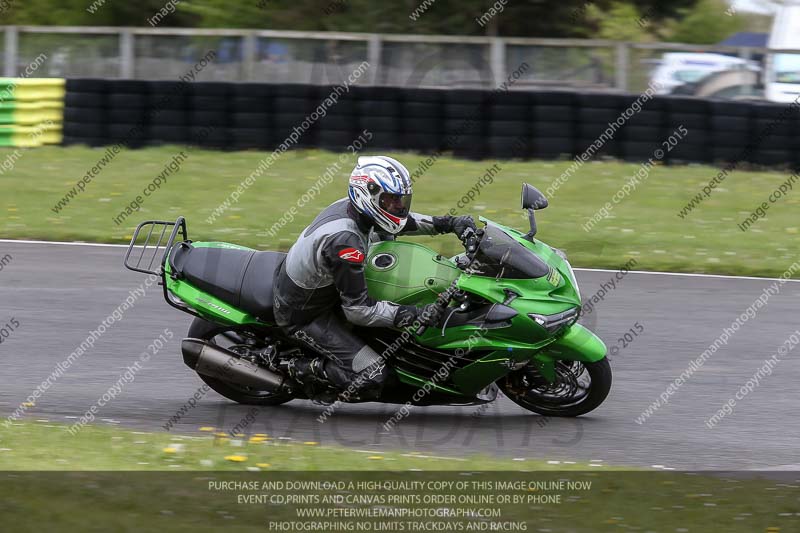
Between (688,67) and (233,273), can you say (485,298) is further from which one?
(688,67)

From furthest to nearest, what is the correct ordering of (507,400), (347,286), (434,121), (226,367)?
(434,121) → (507,400) → (226,367) → (347,286)

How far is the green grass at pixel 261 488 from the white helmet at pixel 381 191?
1.43 m

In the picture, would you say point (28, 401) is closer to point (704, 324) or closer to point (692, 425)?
point (692, 425)

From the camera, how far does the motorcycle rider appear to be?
22.1 feet

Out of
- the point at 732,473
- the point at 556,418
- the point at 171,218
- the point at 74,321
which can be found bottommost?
the point at 171,218

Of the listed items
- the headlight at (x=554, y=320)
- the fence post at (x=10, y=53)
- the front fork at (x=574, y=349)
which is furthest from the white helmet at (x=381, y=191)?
the fence post at (x=10, y=53)

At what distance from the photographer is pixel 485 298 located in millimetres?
6879

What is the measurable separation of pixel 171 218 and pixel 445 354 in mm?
7841

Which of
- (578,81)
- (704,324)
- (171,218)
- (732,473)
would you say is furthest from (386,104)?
(732,473)

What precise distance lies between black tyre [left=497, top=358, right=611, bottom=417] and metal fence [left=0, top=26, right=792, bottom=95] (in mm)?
10508

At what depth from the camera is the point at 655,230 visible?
45.4 feet

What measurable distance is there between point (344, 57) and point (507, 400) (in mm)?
10909

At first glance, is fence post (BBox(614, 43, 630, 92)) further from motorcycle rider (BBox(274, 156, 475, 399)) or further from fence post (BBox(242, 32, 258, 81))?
motorcycle rider (BBox(274, 156, 475, 399))

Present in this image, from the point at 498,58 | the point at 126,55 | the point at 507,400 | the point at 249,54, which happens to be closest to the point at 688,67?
the point at 498,58
